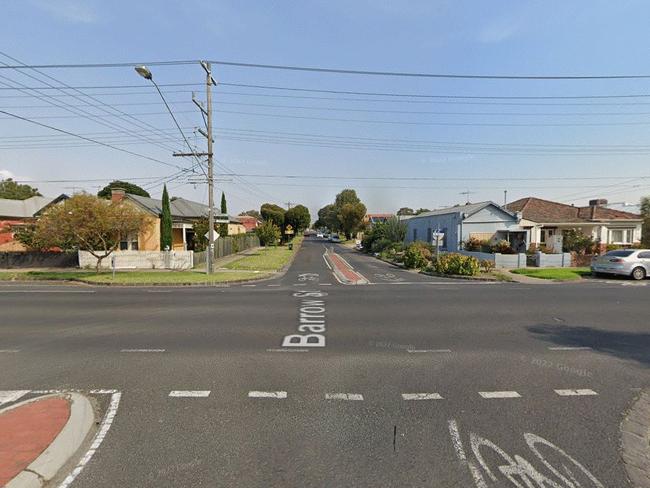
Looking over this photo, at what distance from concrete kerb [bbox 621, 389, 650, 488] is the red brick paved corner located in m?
5.04

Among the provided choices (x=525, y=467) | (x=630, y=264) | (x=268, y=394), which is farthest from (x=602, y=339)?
(x=630, y=264)

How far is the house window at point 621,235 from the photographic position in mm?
28984

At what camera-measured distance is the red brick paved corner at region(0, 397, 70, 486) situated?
2820mm

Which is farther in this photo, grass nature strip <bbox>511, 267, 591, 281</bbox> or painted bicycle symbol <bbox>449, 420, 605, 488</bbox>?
grass nature strip <bbox>511, 267, 591, 281</bbox>

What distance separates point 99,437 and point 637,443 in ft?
17.1

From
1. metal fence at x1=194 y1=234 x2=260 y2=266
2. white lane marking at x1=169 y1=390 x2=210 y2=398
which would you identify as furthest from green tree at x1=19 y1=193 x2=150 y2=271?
white lane marking at x1=169 y1=390 x2=210 y2=398

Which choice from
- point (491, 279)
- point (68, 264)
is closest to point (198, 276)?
point (68, 264)

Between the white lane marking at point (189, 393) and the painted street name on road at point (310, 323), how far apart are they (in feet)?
6.67

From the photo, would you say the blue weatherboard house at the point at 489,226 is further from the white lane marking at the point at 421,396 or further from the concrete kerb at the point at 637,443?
the white lane marking at the point at 421,396

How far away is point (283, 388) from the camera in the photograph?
4355mm

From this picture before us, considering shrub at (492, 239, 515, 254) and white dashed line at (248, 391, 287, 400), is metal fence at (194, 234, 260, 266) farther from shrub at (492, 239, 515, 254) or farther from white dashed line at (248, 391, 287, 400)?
shrub at (492, 239, 515, 254)

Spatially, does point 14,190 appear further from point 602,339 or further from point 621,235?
point 621,235

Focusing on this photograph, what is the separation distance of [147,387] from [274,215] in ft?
191

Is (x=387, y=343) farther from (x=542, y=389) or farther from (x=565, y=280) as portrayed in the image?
(x=565, y=280)
